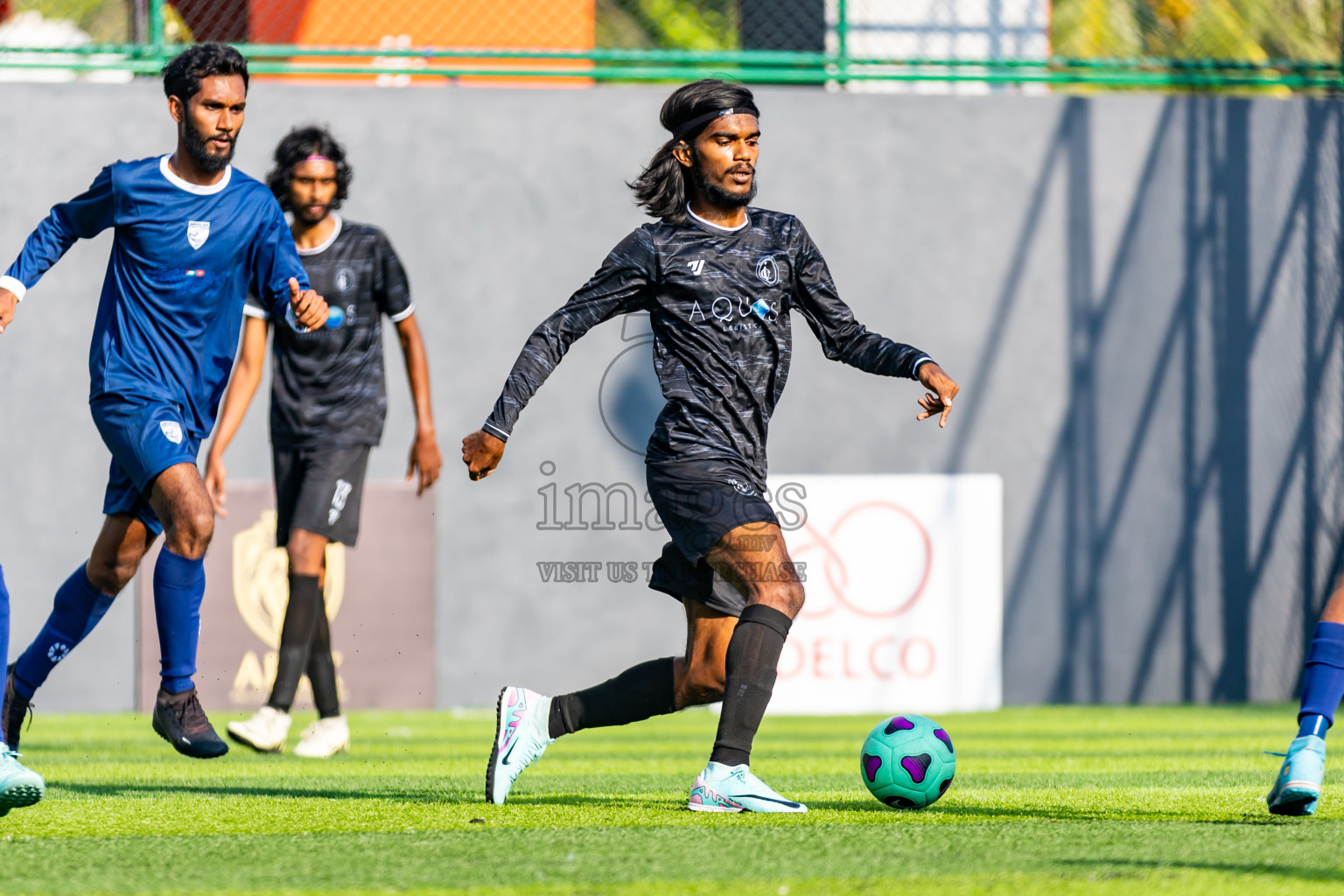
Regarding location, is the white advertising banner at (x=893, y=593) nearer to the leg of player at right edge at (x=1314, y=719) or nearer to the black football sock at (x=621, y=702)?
the black football sock at (x=621, y=702)

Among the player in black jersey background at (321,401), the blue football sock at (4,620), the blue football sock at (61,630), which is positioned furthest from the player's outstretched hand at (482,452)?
the player in black jersey background at (321,401)

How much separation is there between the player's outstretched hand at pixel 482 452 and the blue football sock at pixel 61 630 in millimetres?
1765

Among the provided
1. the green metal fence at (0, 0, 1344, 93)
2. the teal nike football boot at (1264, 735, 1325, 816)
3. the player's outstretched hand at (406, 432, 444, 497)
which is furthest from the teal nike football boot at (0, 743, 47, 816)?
the green metal fence at (0, 0, 1344, 93)

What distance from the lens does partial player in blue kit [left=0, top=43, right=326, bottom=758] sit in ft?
16.8

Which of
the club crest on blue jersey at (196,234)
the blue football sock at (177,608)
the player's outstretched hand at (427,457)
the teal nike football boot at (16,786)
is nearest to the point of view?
the teal nike football boot at (16,786)

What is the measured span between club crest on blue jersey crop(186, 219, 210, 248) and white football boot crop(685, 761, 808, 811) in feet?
8.03

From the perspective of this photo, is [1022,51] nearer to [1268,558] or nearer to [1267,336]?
[1267,336]

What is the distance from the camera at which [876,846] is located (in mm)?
3922

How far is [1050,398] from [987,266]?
2.98 ft

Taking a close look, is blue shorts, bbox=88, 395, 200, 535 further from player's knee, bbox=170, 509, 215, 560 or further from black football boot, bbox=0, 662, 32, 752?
black football boot, bbox=0, 662, 32, 752

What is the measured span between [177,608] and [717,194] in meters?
2.22

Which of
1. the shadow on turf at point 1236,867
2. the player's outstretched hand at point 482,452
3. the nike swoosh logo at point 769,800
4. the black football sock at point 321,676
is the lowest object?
the shadow on turf at point 1236,867

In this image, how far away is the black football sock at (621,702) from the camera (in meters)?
4.79

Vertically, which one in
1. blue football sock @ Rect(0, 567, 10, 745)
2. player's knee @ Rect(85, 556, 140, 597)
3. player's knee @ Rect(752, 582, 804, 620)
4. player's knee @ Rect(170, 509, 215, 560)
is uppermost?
player's knee @ Rect(170, 509, 215, 560)
